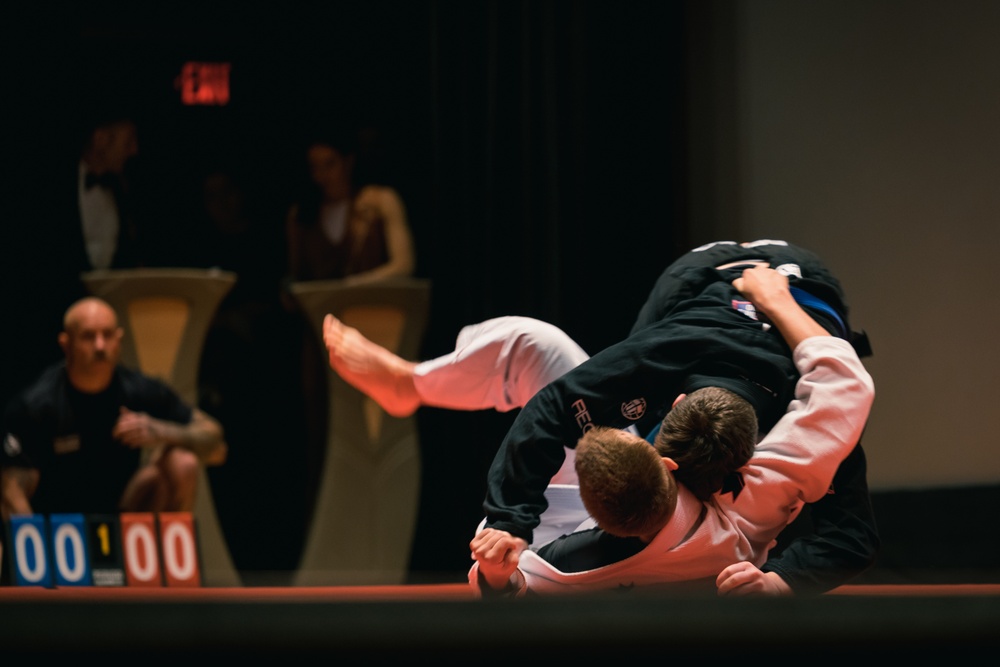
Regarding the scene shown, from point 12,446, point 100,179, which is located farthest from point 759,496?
point 100,179

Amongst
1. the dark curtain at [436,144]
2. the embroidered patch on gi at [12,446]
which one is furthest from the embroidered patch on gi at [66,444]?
the dark curtain at [436,144]

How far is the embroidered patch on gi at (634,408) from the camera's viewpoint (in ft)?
4.81

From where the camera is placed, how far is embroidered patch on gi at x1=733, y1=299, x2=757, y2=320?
160 centimetres

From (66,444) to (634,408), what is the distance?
2011mm

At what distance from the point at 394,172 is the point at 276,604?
2.85 metres

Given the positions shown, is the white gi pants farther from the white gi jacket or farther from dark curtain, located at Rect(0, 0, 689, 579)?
dark curtain, located at Rect(0, 0, 689, 579)

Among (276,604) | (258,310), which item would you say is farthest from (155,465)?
(276,604)

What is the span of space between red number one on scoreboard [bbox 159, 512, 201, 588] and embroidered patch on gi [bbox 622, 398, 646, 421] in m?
1.85

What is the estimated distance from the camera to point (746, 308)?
1619mm

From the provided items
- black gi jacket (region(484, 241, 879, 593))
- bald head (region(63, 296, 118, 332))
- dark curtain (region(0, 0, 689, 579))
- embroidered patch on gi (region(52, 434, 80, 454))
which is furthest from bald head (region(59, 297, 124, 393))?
black gi jacket (region(484, 241, 879, 593))

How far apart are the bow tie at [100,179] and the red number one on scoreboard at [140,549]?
3.28 ft

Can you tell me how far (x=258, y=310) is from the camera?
3.09 m

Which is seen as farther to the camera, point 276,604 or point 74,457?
point 74,457

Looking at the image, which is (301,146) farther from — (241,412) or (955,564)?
(955,564)
